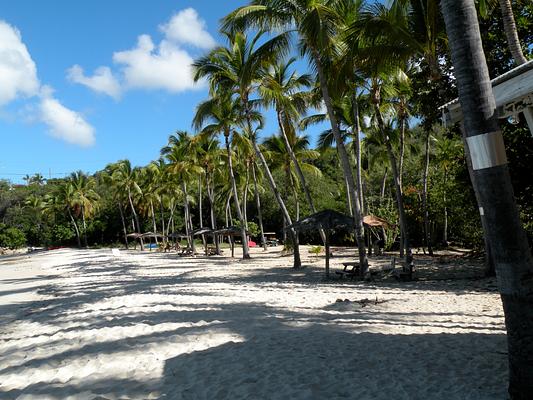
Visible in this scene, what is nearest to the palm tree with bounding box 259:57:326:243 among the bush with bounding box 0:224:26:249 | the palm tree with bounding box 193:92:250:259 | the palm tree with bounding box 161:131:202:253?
the palm tree with bounding box 193:92:250:259

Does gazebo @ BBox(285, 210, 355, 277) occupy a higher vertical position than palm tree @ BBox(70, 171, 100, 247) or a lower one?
lower

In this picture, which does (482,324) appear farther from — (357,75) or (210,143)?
(210,143)

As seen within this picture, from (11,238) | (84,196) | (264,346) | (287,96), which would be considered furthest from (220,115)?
(11,238)

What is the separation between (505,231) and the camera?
340cm

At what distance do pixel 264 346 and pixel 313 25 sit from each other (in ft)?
30.8

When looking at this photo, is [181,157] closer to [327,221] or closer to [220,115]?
[220,115]

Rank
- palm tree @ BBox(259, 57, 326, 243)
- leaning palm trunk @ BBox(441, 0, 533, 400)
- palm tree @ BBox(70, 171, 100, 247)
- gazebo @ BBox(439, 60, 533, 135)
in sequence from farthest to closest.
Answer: palm tree @ BBox(70, 171, 100, 247)
palm tree @ BBox(259, 57, 326, 243)
gazebo @ BBox(439, 60, 533, 135)
leaning palm trunk @ BBox(441, 0, 533, 400)

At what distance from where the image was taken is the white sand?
4531mm

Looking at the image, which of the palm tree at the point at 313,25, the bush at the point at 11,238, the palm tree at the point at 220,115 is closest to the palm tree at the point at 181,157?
the palm tree at the point at 220,115

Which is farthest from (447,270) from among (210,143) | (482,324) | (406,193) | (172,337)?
(210,143)

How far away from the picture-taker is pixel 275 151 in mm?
28562

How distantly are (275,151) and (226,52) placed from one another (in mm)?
9913

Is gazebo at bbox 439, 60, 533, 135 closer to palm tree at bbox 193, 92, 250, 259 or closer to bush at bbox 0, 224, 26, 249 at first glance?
palm tree at bbox 193, 92, 250, 259

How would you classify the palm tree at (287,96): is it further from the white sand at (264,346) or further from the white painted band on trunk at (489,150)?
the white painted band on trunk at (489,150)
